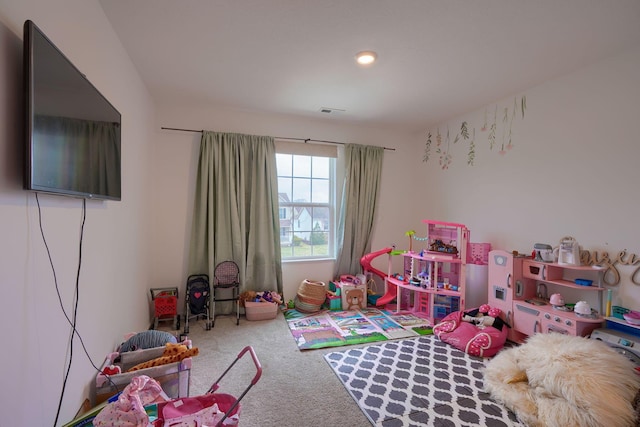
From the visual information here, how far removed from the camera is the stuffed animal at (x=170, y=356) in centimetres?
170

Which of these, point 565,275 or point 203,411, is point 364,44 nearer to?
point 203,411

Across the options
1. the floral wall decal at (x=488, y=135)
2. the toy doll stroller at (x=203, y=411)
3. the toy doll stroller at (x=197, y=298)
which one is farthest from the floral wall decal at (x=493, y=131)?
the toy doll stroller at (x=197, y=298)

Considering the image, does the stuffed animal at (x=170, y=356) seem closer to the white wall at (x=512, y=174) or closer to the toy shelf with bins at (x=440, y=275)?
the white wall at (x=512, y=174)

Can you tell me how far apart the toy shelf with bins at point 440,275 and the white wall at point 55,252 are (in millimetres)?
2903

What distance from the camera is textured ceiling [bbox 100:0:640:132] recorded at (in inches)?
65.6

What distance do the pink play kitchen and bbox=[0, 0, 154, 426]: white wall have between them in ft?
10.5

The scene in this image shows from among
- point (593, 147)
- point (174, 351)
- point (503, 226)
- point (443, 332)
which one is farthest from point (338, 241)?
point (593, 147)

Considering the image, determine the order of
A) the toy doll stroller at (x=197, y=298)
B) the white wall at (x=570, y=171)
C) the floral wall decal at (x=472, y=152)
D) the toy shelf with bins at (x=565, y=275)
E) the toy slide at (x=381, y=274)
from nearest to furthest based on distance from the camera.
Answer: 1. the white wall at (x=570, y=171)
2. the toy shelf with bins at (x=565, y=275)
3. the toy doll stroller at (x=197, y=298)
4. the floral wall decal at (x=472, y=152)
5. the toy slide at (x=381, y=274)

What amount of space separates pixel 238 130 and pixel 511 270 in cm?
333

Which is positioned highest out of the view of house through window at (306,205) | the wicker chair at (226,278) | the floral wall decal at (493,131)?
the floral wall decal at (493,131)

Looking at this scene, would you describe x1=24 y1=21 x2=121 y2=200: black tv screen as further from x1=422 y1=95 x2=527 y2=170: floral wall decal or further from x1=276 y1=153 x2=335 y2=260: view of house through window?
x1=422 y1=95 x2=527 y2=170: floral wall decal

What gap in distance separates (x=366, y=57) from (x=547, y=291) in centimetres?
269

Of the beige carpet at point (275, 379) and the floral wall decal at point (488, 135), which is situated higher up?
the floral wall decal at point (488, 135)

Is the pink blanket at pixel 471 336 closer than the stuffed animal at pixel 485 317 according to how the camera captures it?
Yes
